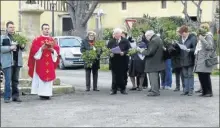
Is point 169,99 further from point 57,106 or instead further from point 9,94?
point 9,94

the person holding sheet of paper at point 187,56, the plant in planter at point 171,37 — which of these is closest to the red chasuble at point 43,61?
the plant in planter at point 171,37

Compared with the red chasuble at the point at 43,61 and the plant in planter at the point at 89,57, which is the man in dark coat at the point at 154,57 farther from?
the red chasuble at the point at 43,61

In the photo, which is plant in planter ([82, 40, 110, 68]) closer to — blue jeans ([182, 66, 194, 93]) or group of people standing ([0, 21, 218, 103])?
group of people standing ([0, 21, 218, 103])

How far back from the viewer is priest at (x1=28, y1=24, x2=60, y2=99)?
43.4ft

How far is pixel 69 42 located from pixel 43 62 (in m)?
14.2

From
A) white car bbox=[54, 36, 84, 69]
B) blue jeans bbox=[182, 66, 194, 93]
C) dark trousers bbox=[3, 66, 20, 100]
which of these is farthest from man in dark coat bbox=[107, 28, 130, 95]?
white car bbox=[54, 36, 84, 69]

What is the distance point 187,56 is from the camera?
1417 cm

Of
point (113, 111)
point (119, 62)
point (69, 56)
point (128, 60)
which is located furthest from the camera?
point (69, 56)

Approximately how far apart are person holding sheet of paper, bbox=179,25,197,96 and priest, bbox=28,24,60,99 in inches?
129

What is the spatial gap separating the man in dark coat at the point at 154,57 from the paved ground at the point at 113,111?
0.54 meters

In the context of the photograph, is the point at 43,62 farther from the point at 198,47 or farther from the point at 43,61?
the point at 198,47

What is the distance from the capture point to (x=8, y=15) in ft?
166

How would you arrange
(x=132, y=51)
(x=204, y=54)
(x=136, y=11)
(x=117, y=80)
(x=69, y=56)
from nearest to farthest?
(x=204, y=54) < (x=132, y=51) < (x=117, y=80) < (x=69, y=56) < (x=136, y=11)

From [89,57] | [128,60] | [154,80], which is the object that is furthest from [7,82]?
[154,80]
